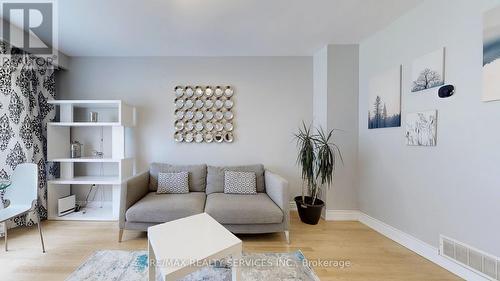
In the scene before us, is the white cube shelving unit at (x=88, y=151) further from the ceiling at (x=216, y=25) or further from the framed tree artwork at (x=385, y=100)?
the framed tree artwork at (x=385, y=100)

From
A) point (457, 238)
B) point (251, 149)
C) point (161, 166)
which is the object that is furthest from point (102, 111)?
point (457, 238)

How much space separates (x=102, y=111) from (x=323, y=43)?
358cm

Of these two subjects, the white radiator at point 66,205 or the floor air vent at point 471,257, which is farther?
the white radiator at point 66,205

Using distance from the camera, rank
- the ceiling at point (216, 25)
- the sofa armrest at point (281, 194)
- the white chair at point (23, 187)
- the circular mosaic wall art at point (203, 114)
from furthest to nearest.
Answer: the circular mosaic wall art at point (203, 114)
the sofa armrest at point (281, 194)
the white chair at point (23, 187)
the ceiling at point (216, 25)

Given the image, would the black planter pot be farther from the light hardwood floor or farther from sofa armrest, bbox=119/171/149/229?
sofa armrest, bbox=119/171/149/229

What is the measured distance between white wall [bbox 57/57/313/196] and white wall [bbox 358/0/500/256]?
1.19m

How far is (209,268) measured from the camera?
180 centimetres

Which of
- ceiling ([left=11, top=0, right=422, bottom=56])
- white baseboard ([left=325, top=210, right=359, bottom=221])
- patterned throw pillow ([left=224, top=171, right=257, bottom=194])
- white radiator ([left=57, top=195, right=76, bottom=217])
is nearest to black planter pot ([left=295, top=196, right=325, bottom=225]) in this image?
white baseboard ([left=325, top=210, right=359, bottom=221])

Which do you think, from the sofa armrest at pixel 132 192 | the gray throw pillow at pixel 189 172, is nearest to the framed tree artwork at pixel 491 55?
the gray throw pillow at pixel 189 172

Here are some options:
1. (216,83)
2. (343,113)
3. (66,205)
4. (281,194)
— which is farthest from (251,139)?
(66,205)

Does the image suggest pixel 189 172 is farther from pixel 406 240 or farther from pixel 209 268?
pixel 406 240

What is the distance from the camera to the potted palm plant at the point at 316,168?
2623 mm

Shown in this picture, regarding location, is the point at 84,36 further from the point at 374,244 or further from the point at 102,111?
the point at 374,244

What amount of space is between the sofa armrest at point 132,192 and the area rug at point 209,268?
416mm
